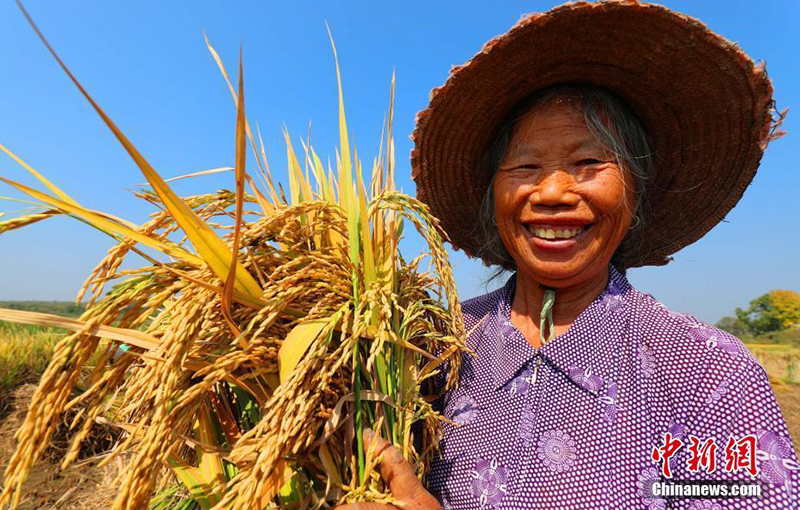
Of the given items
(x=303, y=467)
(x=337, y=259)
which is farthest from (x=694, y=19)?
(x=303, y=467)

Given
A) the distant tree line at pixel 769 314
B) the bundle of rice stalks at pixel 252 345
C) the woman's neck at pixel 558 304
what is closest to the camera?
the bundle of rice stalks at pixel 252 345

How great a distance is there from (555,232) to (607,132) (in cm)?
39

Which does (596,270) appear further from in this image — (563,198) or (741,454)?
(741,454)

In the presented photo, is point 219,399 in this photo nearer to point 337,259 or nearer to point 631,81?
point 337,259

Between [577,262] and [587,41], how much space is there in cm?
75

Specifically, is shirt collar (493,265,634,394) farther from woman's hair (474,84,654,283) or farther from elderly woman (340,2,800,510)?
woman's hair (474,84,654,283)

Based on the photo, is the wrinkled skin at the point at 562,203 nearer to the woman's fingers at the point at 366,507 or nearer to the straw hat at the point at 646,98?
the straw hat at the point at 646,98

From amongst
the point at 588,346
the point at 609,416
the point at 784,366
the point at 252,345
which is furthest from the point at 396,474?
the point at 784,366

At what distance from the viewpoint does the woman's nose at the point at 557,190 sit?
144 centimetres

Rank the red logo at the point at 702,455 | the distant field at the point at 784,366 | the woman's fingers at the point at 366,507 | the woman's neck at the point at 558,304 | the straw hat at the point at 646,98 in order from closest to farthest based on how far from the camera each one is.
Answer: the woman's fingers at the point at 366,507, the red logo at the point at 702,455, the straw hat at the point at 646,98, the woman's neck at the point at 558,304, the distant field at the point at 784,366

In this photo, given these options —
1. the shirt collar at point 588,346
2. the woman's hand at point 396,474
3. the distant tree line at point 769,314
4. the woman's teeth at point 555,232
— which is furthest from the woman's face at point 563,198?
the distant tree line at point 769,314

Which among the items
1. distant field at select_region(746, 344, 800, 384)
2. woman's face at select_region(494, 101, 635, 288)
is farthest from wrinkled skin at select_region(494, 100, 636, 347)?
distant field at select_region(746, 344, 800, 384)

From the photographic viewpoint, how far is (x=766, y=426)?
1.01m

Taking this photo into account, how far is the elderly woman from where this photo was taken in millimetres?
1072
